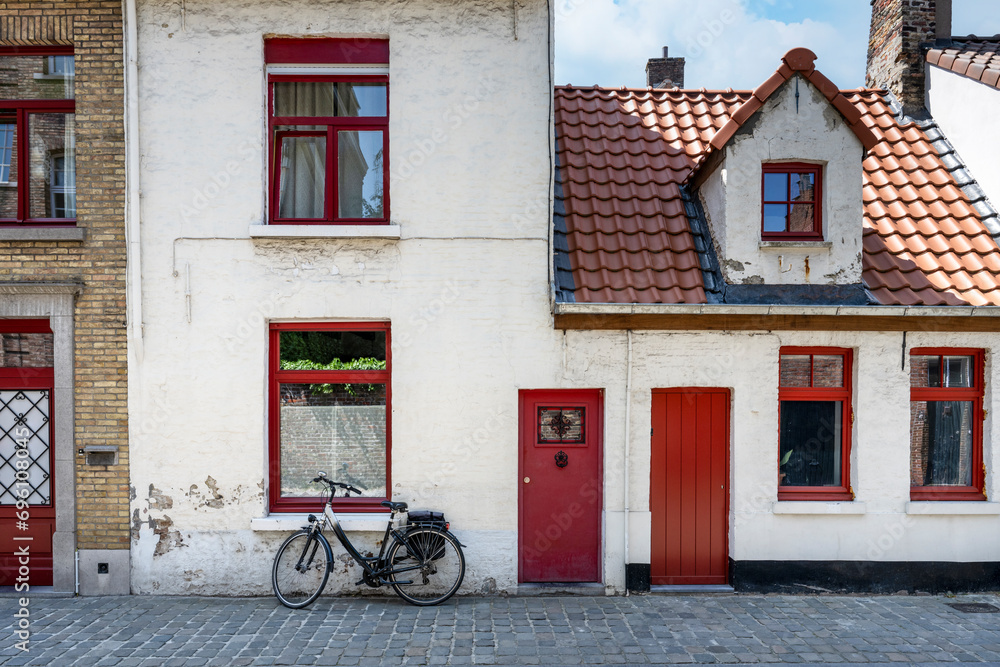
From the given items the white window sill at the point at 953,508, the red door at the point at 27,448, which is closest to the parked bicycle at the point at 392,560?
the red door at the point at 27,448

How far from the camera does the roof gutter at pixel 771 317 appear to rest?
664cm

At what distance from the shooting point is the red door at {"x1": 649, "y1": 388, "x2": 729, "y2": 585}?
7.09 meters

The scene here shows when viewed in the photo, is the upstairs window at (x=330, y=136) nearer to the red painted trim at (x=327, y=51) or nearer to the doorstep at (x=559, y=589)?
the red painted trim at (x=327, y=51)

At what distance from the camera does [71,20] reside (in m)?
6.89

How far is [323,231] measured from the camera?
22.2 ft

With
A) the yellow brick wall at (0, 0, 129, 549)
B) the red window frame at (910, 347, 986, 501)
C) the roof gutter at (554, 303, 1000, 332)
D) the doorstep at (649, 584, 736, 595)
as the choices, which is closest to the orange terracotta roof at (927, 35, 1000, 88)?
the roof gutter at (554, 303, 1000, 332)

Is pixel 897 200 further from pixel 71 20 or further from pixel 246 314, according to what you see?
pixel 71 20

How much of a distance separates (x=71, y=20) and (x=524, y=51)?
16.6ft

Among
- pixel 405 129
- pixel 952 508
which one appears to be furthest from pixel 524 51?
pixel 952 508

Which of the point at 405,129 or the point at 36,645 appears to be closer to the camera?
the point at 36,645

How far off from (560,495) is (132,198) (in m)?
5.75

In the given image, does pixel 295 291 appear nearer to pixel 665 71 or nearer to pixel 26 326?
pixel 26 326

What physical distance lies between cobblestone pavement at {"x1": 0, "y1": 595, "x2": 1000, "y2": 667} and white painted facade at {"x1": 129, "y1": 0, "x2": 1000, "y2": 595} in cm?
47

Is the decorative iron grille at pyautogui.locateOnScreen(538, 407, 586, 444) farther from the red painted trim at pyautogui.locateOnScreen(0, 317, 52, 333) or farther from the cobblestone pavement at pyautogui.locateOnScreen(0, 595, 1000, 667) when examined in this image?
the red painted trim at pyautogui.locateOnScreen(0, 317, 52, 333)
